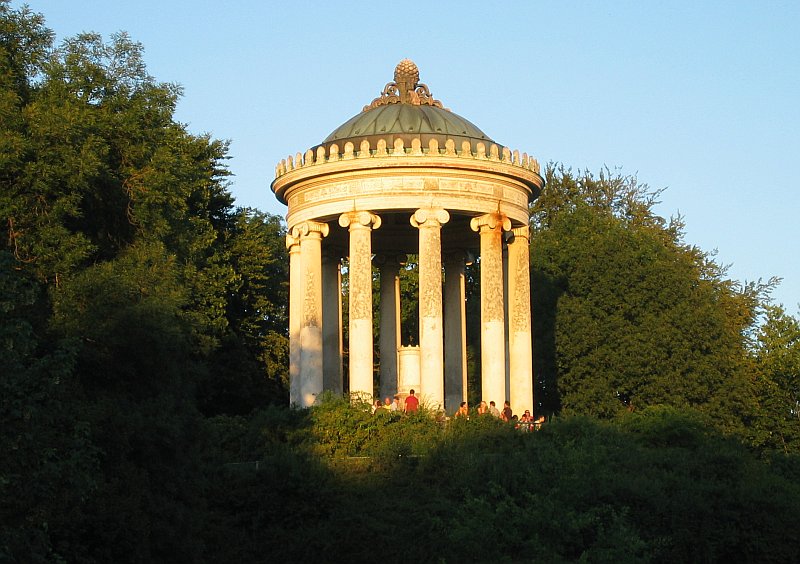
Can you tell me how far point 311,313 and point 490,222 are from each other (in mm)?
7231

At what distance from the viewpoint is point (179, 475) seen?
103ft

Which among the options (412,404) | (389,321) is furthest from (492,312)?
(389,321)

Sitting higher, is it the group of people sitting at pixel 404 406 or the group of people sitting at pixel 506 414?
the group of people sitting at pixel 404 406

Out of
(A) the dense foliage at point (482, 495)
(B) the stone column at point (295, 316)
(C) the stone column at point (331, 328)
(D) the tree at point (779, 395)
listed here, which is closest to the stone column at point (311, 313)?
(B) the stone column at point (295, 316)

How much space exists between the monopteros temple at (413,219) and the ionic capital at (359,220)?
5cm

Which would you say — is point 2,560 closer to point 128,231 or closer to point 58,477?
point 58,477

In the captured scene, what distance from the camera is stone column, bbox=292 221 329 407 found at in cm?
4825

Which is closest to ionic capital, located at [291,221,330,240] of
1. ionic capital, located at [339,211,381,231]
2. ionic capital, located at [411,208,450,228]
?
ionic capital, located at [339,211,381,231]

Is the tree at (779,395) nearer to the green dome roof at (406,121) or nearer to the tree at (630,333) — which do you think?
the tree at (630,333)

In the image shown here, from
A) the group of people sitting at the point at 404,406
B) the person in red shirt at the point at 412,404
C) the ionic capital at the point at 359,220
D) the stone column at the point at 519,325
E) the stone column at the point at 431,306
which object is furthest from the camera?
the stone column at the point at 519,325

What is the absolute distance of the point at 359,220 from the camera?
1864 inches

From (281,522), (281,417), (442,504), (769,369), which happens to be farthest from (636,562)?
(769,369)

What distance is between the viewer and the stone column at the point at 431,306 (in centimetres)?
4578

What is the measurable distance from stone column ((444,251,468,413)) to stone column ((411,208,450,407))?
802 cm
